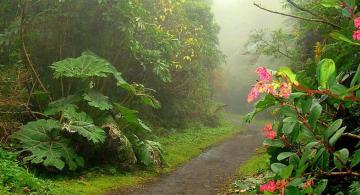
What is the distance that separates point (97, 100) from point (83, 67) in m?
0.90

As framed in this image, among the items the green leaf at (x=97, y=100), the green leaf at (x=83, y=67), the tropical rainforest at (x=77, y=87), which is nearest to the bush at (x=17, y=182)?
the tropical rainforest at (x=77, y=87)

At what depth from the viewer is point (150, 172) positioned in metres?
10.2

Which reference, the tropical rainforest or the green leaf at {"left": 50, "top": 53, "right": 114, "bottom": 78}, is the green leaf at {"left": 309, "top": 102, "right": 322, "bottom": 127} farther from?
the green leaf at {"left": 50, "top": 53, "right": 114, "bottom": 78}

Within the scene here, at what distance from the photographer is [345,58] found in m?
3.56

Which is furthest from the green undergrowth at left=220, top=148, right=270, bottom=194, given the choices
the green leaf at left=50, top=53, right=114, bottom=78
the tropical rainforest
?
the green leaf at left=50, top=53, right=114, bottom=78

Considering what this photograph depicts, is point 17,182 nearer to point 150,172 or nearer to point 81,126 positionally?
point 81,126

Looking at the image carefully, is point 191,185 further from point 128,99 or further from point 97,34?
point 97,34

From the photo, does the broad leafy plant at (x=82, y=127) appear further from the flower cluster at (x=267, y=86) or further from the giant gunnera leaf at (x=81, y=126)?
the flower cluster at (x=267, y=86)

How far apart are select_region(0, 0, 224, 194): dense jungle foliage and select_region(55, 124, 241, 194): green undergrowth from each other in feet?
1.18

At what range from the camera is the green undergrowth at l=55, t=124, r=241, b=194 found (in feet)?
26.8

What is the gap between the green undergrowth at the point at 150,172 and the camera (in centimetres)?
816

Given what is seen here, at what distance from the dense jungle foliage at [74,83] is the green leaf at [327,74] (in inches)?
203

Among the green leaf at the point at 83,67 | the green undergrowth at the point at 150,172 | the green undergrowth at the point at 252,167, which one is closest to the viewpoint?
the green undergrowth at the point at 150,172

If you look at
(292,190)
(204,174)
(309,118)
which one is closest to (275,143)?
(309,118)
